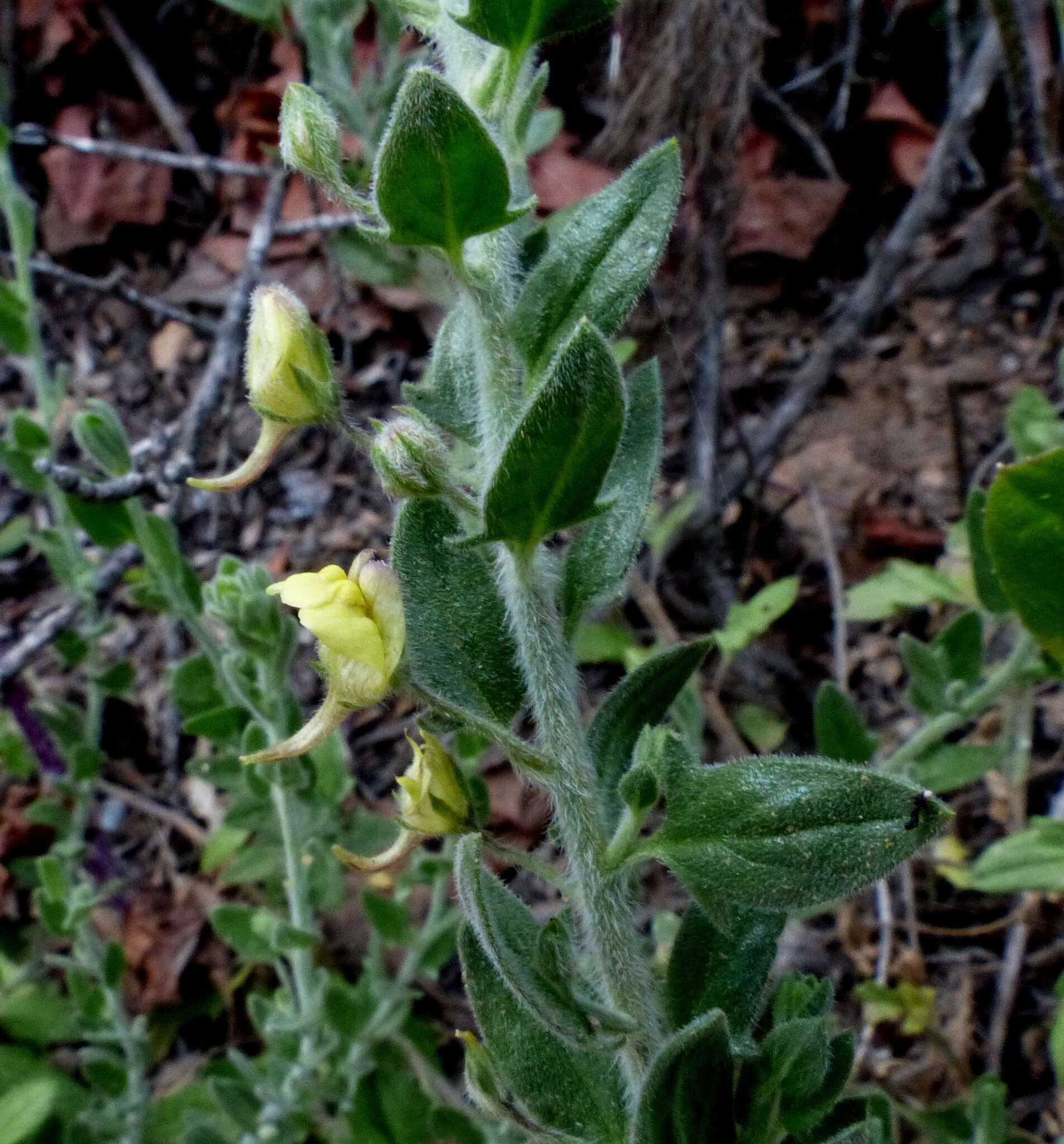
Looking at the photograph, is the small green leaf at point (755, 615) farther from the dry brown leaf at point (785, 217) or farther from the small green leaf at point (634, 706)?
the dry brown leaf at point (785, 217)

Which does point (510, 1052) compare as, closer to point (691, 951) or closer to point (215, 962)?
point (691, 951)

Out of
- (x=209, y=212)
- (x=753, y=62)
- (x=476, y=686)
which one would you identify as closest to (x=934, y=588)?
(x=476, y=686)

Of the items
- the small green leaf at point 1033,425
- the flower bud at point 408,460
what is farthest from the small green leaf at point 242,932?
the small green leaf at point 1033,425

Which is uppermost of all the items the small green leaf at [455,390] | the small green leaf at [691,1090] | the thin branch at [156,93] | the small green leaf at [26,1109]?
the thin branch at [156,93]

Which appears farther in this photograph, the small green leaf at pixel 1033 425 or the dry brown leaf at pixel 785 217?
the dry brown leaf at pixel 785 217

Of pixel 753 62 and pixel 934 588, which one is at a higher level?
pixel 753 62

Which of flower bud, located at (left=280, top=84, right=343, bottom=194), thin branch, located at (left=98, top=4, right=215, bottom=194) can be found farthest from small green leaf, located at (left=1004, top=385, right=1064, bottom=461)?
thin branch, located at (left=98, top=4, right=215, bottom=194)

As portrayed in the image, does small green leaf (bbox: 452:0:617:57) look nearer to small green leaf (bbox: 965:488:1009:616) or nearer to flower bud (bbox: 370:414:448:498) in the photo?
flower bud (bbox: 370:414:448:498)
